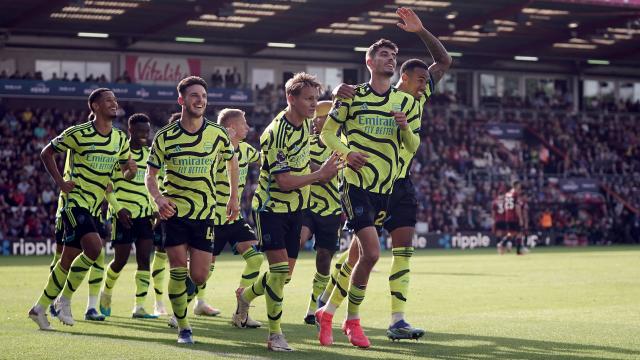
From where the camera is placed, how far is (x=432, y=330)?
37.2 ft

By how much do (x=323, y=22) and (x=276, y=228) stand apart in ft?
106

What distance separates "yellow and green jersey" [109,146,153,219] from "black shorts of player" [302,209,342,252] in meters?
2.42

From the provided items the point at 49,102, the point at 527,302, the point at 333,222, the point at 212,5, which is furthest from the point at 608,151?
the point at 333,222

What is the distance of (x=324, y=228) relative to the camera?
12148 millimetres

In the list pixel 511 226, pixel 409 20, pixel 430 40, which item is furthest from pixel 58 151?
pixel 511 226

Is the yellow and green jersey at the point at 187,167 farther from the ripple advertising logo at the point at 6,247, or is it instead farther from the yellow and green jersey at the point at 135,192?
the ripple advertising logo at the point at 6,247

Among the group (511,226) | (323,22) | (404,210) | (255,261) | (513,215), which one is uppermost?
(323,22)

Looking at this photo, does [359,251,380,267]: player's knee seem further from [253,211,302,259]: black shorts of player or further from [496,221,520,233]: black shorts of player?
[496,221,520,233]: black shorts of player

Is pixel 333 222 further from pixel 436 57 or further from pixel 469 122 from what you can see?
pixel 469 122

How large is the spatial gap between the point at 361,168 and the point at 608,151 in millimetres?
43080

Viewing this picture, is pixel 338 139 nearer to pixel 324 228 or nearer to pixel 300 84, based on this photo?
pixel 300 84

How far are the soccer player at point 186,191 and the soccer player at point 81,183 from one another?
6.21ft

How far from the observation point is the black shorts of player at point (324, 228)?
477 inches

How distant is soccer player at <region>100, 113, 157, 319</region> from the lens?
13.1 metres
